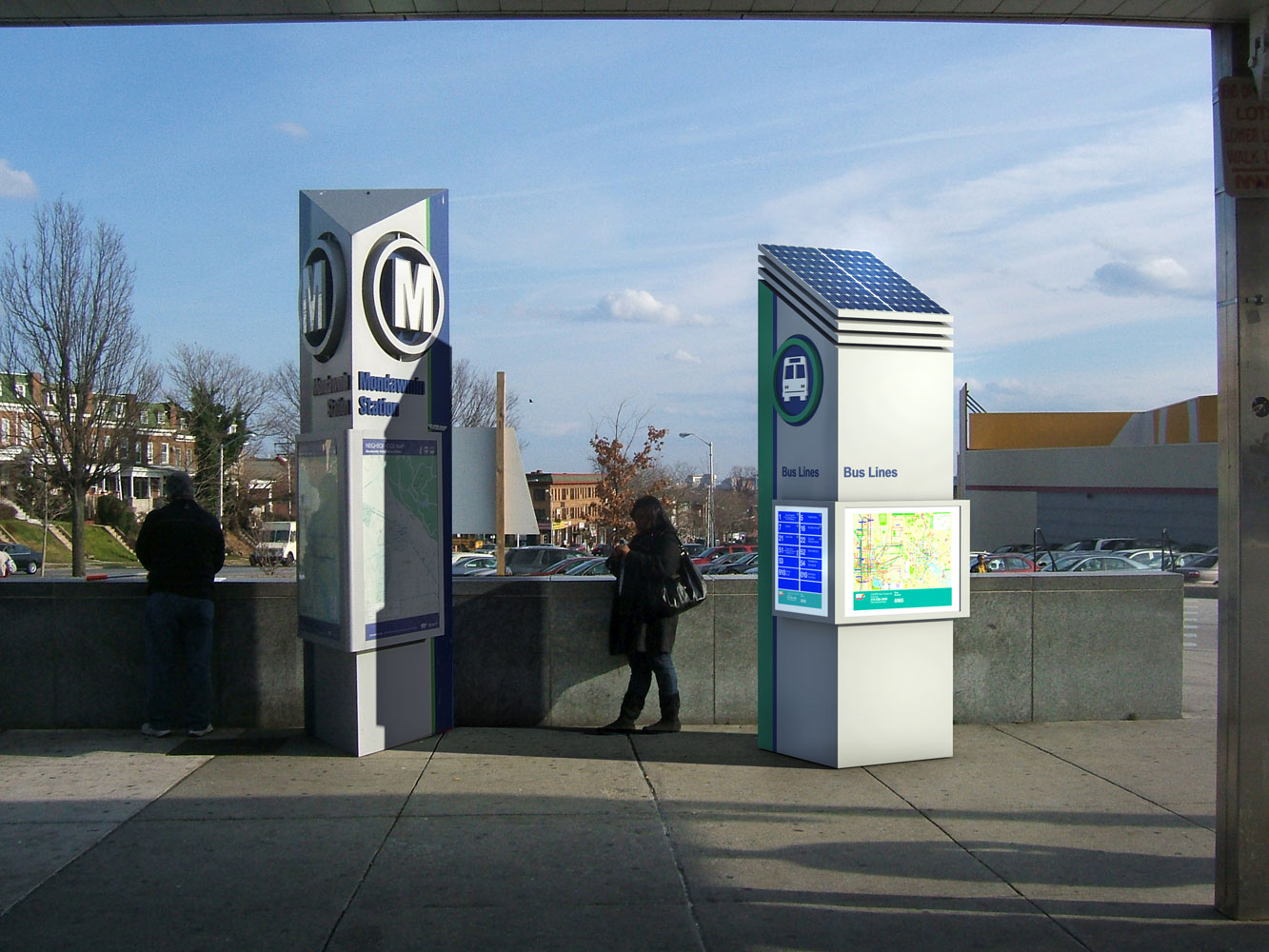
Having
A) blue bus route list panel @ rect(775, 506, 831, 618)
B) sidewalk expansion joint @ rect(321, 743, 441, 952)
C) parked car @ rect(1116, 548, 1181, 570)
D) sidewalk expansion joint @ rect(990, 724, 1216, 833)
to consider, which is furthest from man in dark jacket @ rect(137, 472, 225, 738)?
parked car @ rect(1116, 548, 1181, 570)

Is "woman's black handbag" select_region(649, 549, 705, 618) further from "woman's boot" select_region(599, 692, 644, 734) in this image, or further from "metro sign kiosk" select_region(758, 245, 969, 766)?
"woman's boot" select_region(599, 692, 644, 734)

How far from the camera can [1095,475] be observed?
51000mm

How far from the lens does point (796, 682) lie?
22.9ft

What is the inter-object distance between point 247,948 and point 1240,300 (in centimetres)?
476

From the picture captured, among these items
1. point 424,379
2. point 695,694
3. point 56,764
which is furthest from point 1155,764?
point 56,764

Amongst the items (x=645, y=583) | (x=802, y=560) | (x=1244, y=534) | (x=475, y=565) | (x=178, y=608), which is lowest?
(x=475, y=565)

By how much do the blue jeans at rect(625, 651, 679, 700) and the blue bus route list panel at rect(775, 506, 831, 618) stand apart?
1018 millimetres

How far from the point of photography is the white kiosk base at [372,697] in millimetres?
6961

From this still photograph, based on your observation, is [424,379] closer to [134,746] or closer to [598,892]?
[134,746]

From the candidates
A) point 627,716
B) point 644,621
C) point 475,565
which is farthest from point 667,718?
point 475,565

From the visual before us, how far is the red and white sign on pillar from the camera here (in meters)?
4.42

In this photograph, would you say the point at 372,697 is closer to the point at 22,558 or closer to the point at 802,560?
the point at 802,560

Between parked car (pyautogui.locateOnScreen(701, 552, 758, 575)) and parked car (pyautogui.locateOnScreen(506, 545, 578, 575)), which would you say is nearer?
parked car (pyautogui.locateOnScreen(506, 545, 578, 575))

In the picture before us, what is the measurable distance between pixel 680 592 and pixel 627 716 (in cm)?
101
